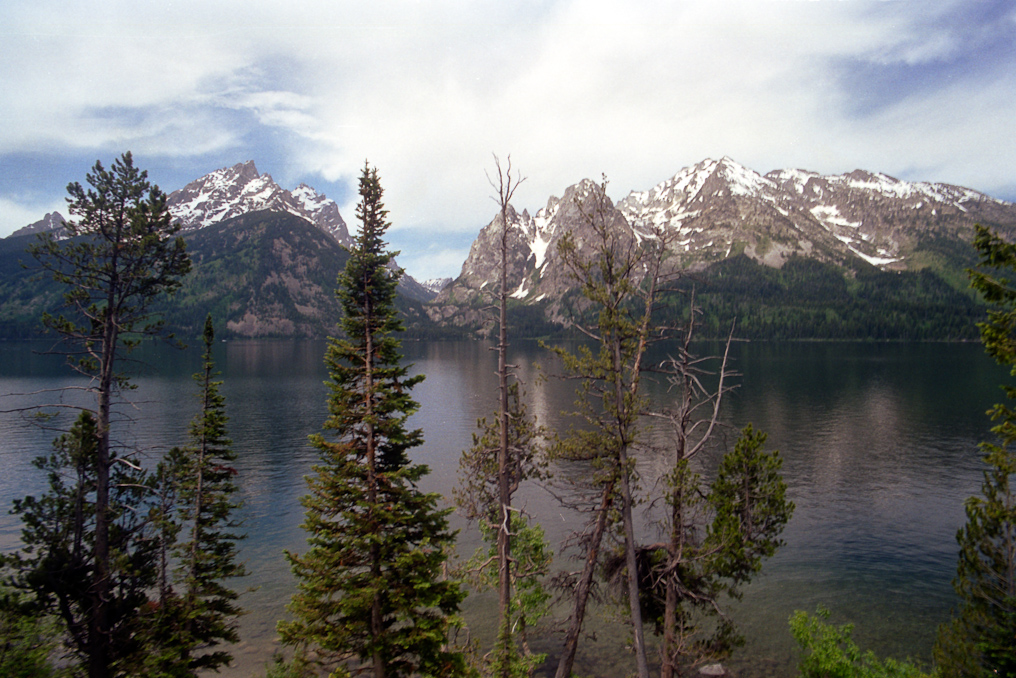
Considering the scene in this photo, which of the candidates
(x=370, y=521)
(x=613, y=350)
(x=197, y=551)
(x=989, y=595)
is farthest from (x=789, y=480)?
(x=197, y=551)

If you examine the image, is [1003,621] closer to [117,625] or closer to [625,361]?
[625,361]

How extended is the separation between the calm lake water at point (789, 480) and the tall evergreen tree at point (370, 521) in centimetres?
631

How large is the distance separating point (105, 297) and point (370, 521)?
1262 centimetres

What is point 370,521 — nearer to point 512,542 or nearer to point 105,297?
point 512,542

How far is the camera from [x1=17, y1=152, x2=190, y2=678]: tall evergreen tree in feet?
60.0

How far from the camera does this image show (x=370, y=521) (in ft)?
64.2

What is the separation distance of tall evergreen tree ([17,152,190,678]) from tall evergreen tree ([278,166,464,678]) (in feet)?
20.6

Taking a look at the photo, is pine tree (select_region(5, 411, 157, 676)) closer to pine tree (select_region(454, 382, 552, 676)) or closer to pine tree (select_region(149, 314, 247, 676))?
pine tree (select_region(149, 314, 247, 676))

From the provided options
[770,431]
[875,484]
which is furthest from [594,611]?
[770,431]

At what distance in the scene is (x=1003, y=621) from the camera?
70.2 ft

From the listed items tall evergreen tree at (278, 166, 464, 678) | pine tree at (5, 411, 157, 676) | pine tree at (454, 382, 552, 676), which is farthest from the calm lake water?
tall evergreen tree at (278, 166, 464, 678)

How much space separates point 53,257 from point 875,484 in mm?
76452

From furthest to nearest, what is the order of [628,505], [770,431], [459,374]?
[459,374] < [770,431] < [628,505]

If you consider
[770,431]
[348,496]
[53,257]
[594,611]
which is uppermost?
[53,257]
